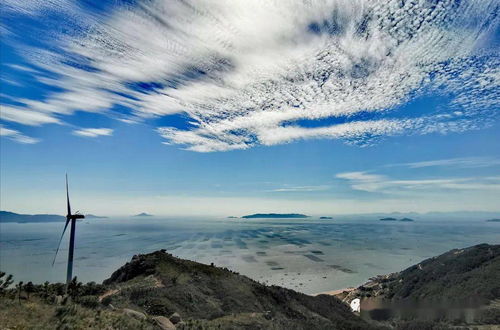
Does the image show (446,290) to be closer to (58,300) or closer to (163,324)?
(163,324)

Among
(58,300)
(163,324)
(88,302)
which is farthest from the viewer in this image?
(88,302)

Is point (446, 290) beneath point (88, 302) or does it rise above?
beneath

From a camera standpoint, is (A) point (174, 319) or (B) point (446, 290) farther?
(B) point (446, 290)

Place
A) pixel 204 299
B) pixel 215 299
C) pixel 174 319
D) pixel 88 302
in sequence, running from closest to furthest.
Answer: pixel 88 302
pixel 174 319
pixel 204 299
pixel 215 299

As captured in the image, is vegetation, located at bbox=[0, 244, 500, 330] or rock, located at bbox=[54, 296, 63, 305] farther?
rock, located at bbox=[54, 296, 63, 305]

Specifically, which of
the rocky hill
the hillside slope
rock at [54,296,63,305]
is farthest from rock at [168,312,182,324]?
the rocky hill

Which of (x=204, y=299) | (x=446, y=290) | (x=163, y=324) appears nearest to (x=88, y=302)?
(x=163, y=324)

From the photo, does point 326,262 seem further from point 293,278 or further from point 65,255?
point 65,255

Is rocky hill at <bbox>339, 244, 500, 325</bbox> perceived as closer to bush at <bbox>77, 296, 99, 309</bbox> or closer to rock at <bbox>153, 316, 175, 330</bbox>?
rock at <bbox>153, 316, 175, 330</bbox>

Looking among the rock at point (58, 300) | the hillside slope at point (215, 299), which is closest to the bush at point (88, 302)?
the rock at point (58, 300)

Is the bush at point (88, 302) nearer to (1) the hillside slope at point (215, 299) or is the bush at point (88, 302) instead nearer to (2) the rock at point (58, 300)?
(2) the rock at point (58, 300)

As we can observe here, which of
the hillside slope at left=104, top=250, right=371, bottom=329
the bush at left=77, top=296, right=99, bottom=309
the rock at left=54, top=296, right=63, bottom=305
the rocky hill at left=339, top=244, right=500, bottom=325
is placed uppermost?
the rock at left=54, top=296, right=63, bottom=305

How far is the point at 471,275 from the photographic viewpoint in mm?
75125

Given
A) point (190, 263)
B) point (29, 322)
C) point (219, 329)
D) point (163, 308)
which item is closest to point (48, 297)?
point (29, 322)
